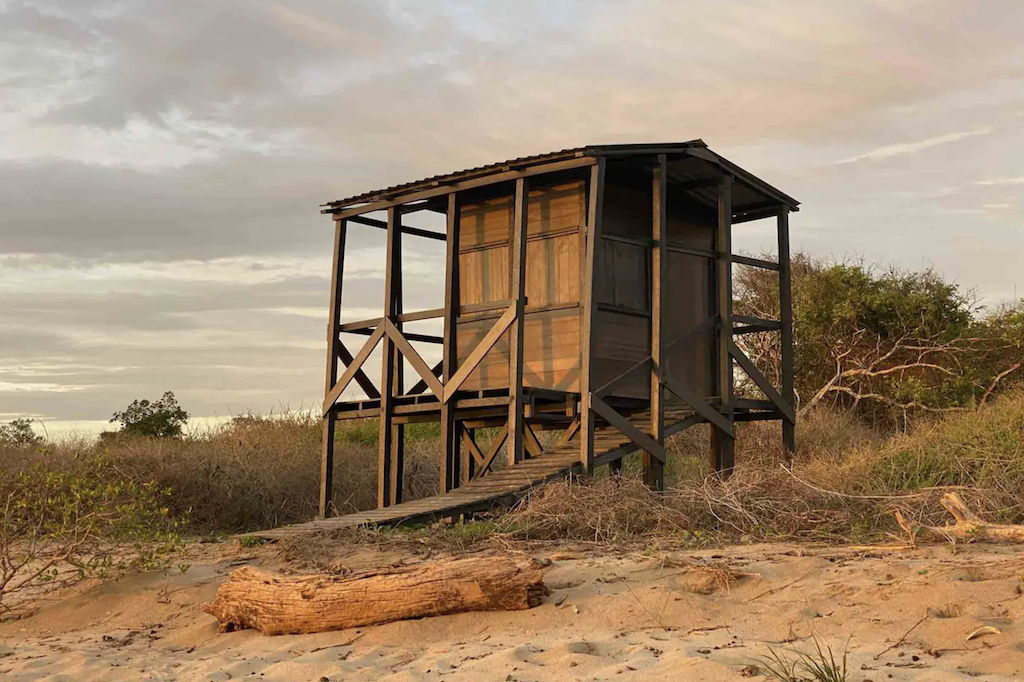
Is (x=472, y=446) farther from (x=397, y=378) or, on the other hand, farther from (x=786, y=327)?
(x=786, y=327)

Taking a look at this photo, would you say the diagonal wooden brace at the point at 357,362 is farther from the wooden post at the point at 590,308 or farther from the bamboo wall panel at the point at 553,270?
the wooden post at the point at 590,308

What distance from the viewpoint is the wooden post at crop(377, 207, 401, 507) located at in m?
15.5

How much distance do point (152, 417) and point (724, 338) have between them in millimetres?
15358

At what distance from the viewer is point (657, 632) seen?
7348 millimetres

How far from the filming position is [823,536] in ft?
33.6

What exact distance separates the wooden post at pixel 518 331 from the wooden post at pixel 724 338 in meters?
3.02

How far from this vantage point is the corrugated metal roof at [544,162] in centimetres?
1342

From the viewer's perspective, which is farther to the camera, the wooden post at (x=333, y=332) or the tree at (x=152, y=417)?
the tree at (x=152, y=417)

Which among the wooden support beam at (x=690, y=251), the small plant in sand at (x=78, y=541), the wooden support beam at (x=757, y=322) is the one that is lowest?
the small plant in sand at (x=78, y=541)

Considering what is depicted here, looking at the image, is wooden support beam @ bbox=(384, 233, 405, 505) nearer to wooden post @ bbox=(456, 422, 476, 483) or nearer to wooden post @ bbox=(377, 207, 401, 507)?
wooden post @ bbox=(377, 207, 401, 507)

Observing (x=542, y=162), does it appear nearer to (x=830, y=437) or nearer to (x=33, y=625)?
(x=33, y=625)

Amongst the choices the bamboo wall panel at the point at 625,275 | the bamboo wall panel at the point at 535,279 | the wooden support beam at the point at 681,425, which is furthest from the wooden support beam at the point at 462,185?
the wooden support beam at the point at 681,425

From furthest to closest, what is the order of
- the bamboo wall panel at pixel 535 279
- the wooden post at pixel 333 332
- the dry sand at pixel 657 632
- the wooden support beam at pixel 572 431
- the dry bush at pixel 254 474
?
the dry bush at pixel 254 474, the wooden post at pixel 333 332, the bamboo wall panel at pixel 535 279, the wooden support beam at pixel 572 431, the dry sand at pixel 657 632

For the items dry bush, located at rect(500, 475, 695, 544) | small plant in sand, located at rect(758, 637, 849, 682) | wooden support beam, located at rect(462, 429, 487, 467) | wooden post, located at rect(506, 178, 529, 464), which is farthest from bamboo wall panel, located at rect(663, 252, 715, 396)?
small plant in sand, located at rect(758, 637, 849, 682)
